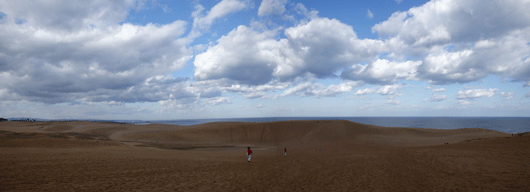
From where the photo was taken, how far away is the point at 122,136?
155 feet

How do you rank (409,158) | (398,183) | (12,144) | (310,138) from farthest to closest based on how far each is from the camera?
1. (310,138)
2. (12,144)
3. (409,158)
4. (398,183)

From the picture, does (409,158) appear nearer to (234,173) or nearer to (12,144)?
(234,173)

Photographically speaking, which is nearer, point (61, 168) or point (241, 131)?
point (61, 168)

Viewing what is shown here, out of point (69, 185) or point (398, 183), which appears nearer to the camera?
point (69, 185)

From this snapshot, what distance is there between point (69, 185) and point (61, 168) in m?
Answer: 4.24

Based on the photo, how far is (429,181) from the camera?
1192cm

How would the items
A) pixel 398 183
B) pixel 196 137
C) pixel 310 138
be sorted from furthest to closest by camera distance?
pixel 196 137
pixel 310 138
pixel 398 183

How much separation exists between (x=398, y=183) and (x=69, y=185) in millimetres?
15025

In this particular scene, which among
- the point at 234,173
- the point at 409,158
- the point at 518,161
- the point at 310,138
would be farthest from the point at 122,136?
the point at 518,161

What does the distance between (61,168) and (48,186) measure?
412 centimetres

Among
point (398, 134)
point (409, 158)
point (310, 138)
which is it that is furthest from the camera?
point (398, 134)

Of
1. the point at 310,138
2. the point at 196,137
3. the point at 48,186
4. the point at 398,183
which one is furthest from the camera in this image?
the point at 196,137

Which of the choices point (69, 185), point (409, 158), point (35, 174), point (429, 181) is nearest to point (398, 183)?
point (429, 181)

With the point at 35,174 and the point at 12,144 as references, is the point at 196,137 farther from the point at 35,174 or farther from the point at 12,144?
the point at 35,174
